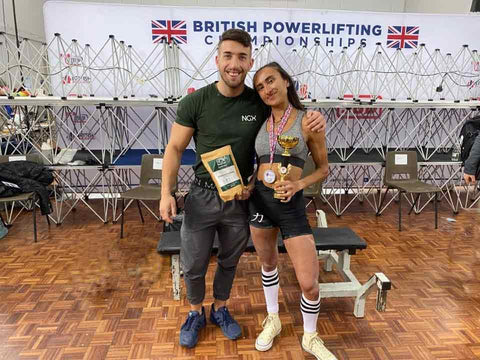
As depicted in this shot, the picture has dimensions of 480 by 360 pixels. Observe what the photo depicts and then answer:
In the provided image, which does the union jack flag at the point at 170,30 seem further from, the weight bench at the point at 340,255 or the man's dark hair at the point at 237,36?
the man's dark hair at the point at 237,36

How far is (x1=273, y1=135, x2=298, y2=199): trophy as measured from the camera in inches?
69.8

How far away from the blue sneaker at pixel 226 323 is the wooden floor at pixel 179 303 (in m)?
0.05

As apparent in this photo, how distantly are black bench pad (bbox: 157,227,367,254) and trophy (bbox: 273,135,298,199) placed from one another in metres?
0.92

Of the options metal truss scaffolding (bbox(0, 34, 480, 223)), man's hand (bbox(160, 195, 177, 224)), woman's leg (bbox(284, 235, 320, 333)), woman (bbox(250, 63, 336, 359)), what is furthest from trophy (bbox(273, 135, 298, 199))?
metal truss scaffolding (bbox(0, 34, 480, 223))

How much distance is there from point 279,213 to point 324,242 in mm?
942

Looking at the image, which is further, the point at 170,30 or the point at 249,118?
the point at 170,30

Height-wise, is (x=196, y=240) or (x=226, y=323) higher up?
(x=196, y=240)

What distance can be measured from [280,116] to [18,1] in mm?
10796

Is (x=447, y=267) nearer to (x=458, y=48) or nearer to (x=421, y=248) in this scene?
(x=421, y=248)

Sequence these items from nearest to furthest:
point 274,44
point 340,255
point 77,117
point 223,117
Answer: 1. point 223,117
2. point 340,255
3. point 274,44
4. point 77,117

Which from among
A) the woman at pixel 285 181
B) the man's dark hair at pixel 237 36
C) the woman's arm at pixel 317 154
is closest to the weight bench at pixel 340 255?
the woman at pixel 285 181

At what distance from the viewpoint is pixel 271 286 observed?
2258 millimetres

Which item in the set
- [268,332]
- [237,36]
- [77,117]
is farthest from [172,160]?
[77,117]

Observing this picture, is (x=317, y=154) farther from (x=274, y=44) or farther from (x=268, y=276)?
(x=274, y=44)
